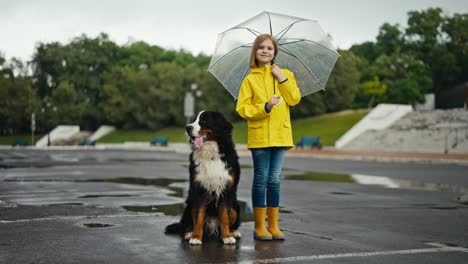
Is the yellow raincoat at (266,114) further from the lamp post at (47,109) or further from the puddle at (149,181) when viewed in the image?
the lamp post at (47,109)

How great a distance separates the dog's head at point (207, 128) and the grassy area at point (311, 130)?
40.4 meters

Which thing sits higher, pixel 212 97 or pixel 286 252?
pixel 212 97

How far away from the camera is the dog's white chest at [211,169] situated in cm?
523

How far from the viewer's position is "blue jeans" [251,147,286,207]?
5.88 m

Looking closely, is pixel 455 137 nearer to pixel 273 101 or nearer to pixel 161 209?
pixel 161 209

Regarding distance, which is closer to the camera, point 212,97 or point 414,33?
point 212,97

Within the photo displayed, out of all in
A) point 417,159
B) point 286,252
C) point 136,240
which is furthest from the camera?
point 417,159

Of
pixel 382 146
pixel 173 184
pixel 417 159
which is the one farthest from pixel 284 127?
pixel 382 146

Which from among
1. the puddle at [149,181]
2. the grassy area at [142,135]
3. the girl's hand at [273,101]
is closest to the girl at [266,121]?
the girl's hand at [273,101]

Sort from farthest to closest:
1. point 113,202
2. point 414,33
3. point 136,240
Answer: point 414,33, point 113,202, point 136,240

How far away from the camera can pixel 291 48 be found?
6363mm

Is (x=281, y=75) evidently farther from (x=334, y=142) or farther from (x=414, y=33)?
(x=414, y=33)

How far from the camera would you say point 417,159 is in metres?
25.5

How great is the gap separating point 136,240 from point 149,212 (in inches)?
89.8
